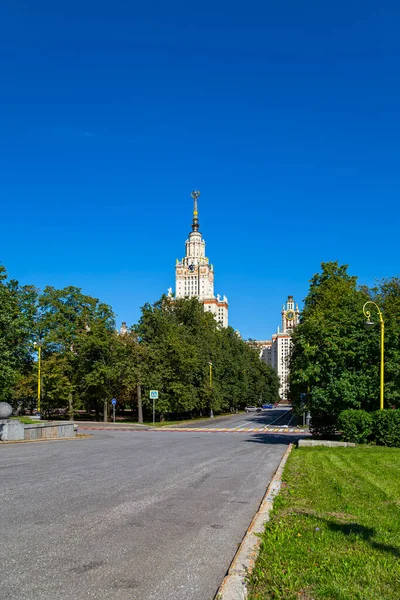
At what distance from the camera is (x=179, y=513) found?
7.94 m

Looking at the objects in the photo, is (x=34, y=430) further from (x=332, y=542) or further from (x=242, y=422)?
(x=242, y=422)

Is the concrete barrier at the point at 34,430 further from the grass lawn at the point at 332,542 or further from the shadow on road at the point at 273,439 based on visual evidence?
the grass lawn at the point at 332,542

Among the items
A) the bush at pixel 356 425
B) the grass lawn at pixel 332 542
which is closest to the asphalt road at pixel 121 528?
the grass lawn at pixel 332 542

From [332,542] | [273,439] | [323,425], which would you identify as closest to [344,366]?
[323,425]

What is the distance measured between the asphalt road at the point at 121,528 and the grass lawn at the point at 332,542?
1.79ft

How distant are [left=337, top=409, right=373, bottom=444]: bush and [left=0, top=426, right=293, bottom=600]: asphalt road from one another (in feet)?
27.8

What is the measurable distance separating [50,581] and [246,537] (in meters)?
2.47

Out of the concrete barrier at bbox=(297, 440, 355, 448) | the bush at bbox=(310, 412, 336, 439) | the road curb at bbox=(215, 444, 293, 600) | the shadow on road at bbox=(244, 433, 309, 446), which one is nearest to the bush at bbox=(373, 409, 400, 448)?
the concrete barrier at bbox=(297, 440, 355, 448)

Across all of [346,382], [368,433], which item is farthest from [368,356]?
[368,433]

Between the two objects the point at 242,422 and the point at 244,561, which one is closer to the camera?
the point at 244,561

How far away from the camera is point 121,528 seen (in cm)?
689

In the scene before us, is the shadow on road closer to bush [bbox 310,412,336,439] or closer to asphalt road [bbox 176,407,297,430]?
bush [bbox 310,412,336,439]

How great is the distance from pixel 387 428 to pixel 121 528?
1613cm

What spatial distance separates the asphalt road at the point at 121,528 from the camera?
4883mm
